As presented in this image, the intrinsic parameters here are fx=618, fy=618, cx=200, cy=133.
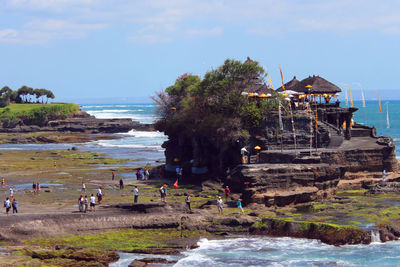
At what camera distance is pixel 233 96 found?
1945 inches

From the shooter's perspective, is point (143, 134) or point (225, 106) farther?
point (143, 134)

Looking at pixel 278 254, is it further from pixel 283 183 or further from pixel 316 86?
pixel 316 86

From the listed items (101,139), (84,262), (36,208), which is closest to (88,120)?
(101,139)

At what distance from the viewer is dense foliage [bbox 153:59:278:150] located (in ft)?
157

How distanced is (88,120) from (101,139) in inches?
948

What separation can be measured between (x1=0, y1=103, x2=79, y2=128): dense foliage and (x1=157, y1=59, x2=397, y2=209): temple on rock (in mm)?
68401

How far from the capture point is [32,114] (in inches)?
4749

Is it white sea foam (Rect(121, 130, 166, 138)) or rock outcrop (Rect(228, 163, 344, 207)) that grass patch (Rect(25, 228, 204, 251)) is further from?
white sea foam (Rect(121, 130, 166, 138))

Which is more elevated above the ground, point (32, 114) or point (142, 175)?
point (32, 114)

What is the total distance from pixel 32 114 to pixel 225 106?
7934cm

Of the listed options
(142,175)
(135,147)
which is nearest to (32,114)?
(135,147)

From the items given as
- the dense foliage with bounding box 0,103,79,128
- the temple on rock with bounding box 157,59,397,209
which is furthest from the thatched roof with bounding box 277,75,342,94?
the dense foliage with bounding box 0,103,79,128

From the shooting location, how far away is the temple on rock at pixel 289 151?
3794cm

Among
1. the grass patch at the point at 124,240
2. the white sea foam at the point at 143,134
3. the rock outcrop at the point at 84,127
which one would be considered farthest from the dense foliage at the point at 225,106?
the rock outcrop at the point at 84,127
